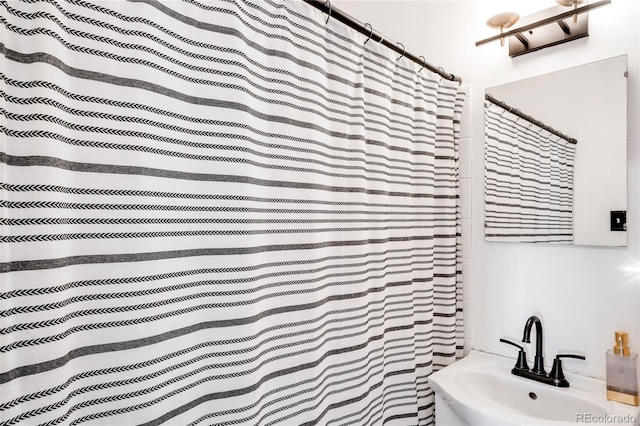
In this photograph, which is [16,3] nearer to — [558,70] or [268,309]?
[268,309]

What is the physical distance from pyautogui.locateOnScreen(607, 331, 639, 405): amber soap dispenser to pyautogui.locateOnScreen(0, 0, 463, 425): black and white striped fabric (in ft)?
2.00

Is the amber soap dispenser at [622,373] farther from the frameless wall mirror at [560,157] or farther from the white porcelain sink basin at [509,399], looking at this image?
the frameless wall mirror at [560,157]

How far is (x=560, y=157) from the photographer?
1.30 metres

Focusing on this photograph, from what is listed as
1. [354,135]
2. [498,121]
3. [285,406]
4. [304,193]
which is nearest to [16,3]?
[304,193]

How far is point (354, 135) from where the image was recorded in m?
1.13

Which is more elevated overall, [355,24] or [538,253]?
[355,24]

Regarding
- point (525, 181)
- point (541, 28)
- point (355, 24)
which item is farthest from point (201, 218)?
point (541, 28)

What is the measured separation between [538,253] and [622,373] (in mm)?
443

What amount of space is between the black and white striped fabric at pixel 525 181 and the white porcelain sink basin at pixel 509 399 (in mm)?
502

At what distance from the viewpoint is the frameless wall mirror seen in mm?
1192

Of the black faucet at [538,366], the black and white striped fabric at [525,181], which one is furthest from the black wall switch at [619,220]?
the black faucet at [538,366]

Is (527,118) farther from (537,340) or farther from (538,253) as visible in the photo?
(537,340)

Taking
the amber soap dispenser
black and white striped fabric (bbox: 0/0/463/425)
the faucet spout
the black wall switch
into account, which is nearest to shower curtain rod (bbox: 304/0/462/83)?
black and white striped fabric (bbox: 0/0/463/425)

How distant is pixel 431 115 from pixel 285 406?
115 centimetres
